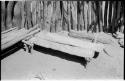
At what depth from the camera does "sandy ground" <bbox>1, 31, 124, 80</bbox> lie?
514 cm

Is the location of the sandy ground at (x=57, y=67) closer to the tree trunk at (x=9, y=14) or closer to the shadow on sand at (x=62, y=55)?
the shadow on sand at (x=62, y=55)

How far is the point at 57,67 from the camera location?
5434mm

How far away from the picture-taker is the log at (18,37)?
5586 millimetres

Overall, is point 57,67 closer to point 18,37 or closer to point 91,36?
point 18,37

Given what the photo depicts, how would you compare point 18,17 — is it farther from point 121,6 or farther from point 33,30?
point 121,6

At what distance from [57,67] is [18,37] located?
1.46 meters

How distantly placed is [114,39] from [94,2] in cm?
130

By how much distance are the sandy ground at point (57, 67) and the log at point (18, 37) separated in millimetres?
427

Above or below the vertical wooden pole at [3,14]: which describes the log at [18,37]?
below

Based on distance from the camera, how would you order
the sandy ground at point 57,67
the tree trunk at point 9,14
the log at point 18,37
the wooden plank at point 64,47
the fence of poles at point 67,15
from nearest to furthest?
the sandy ground at point 57,67 → the wooden plank at point 64,47 → the log at point 18,37 → the tree trunk at point 9,14 → the fence of poles at point 67,15

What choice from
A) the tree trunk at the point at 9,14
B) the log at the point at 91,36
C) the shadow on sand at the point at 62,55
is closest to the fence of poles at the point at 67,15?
the tree trunk at the point at 9,14

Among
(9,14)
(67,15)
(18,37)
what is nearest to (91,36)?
(67,15)

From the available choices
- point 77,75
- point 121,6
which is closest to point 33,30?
point 77,75

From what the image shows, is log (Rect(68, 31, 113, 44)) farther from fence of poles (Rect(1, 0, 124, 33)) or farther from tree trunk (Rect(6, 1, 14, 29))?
tree trunk (Rect(6, 1, 14, 29))
